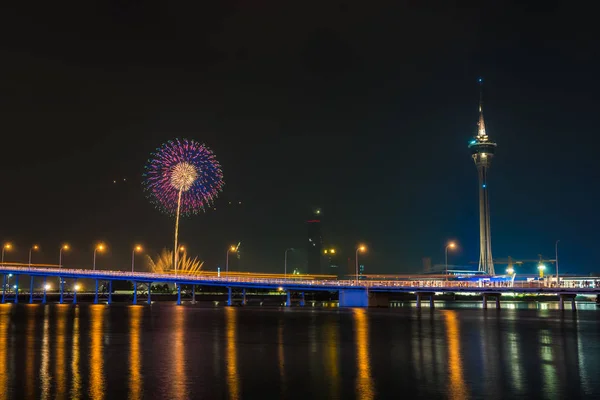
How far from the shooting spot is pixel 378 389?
29.4 metres

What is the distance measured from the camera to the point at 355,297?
5027 inches

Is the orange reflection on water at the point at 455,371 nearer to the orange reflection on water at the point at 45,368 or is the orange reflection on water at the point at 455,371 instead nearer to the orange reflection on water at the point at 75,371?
the orange reflection on water at the point at 75,371

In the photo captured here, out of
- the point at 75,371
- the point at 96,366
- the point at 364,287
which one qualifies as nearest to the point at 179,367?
the point at 96,366

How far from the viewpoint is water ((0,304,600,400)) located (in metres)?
28.7

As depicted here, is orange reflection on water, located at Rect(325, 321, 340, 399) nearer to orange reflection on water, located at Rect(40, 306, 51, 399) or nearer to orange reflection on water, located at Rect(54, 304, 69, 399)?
orange reflection on water, located at Rect(54, 304, 69, 399)

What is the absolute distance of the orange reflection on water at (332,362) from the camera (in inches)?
1163

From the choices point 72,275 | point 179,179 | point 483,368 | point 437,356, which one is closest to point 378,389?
point 483,368

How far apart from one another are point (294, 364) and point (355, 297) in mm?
91161

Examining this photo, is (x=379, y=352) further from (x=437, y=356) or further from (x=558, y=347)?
(x=558, y=347)

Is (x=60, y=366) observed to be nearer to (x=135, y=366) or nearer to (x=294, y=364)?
(x=135, y=366)

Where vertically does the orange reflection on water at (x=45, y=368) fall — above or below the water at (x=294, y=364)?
above

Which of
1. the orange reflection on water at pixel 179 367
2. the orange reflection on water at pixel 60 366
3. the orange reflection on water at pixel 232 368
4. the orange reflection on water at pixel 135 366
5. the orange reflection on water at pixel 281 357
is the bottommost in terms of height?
the orange reflection on water at pixel 281 357

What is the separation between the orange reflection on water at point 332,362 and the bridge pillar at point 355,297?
213 ft

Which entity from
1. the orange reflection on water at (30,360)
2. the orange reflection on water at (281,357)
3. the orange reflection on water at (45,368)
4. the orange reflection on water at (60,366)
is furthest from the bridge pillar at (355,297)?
the orange reflection on water at (45,368)
